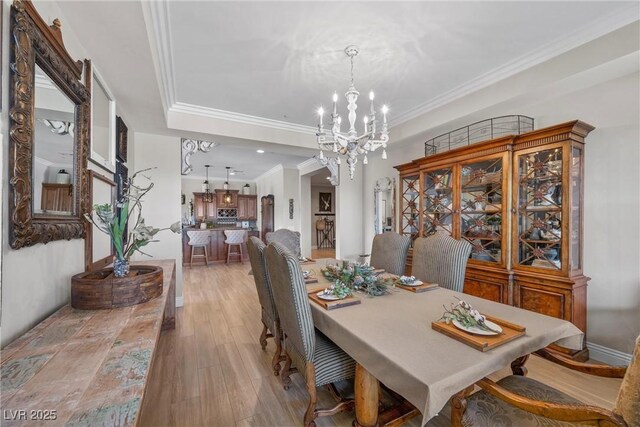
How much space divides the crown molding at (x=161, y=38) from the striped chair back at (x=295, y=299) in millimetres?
1576

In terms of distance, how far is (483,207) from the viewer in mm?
2916

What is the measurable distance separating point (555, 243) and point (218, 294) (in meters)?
4.25

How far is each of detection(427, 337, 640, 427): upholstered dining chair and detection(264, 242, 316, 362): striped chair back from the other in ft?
2.48

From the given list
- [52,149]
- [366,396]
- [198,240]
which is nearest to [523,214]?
[366,396]

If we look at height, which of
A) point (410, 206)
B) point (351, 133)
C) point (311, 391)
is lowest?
point (311, 391)

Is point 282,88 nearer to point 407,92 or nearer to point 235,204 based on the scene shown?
point 407,92

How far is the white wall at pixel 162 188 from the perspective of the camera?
3545 mm

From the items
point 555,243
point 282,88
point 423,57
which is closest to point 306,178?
point 282,88

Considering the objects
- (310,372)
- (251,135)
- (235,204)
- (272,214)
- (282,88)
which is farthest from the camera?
(235,204)

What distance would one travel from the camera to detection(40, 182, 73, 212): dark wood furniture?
132 cm

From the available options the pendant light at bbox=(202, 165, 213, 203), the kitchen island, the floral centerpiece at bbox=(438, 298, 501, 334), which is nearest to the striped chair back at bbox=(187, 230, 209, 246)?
the kitchen island

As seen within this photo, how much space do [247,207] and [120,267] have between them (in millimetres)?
8130

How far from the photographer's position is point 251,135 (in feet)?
12.2

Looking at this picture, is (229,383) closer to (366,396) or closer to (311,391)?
(311,391)
